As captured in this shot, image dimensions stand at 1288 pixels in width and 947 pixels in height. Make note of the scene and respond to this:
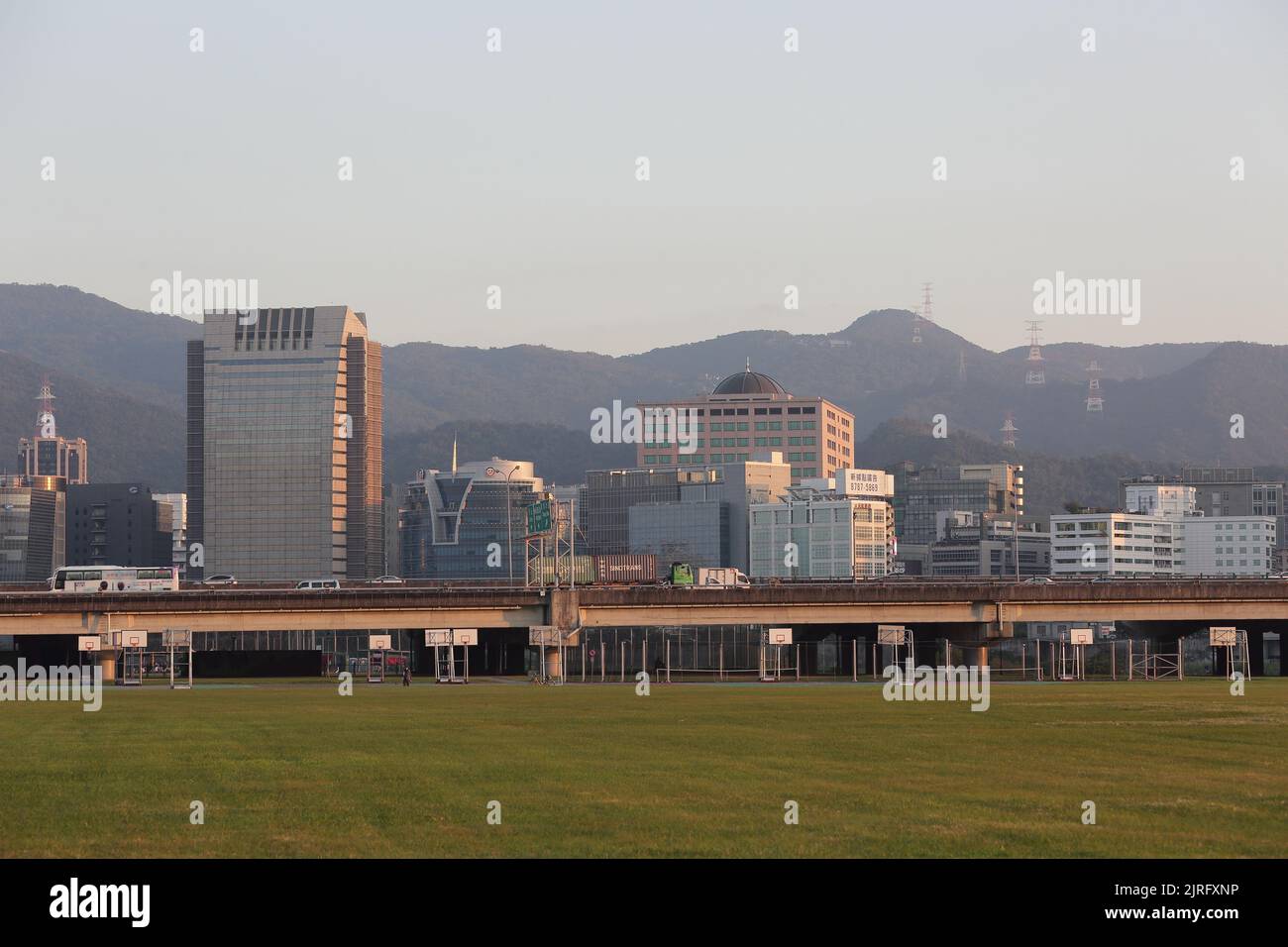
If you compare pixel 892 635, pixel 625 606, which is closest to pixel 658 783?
pixel 892 635

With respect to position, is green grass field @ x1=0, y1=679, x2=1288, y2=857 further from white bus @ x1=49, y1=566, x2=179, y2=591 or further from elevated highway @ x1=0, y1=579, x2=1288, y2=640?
white bus @ x1=49, y1=566, x2=179, y2=591

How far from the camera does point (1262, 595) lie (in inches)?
5635

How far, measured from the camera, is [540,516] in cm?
13988

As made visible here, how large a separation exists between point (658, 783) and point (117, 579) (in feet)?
471

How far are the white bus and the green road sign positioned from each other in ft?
125

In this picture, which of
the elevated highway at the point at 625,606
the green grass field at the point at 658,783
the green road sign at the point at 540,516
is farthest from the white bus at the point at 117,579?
the green grass field at the point at 658,783

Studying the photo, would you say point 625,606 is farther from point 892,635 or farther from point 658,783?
point 658,783

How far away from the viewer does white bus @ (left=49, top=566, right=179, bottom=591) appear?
16300 centimetres

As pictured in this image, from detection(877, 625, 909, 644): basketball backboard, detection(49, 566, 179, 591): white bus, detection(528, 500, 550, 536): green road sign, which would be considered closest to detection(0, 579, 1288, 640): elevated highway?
detection(528, 500, 550, 536): green road sign

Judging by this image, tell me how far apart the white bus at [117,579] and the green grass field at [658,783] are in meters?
103

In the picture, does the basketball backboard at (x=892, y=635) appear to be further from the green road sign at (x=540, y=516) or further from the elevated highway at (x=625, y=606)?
the green road sign at (x=540, y=516)

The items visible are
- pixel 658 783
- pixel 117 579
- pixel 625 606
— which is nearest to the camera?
pixel 658 783

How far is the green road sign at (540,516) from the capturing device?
453 ft
